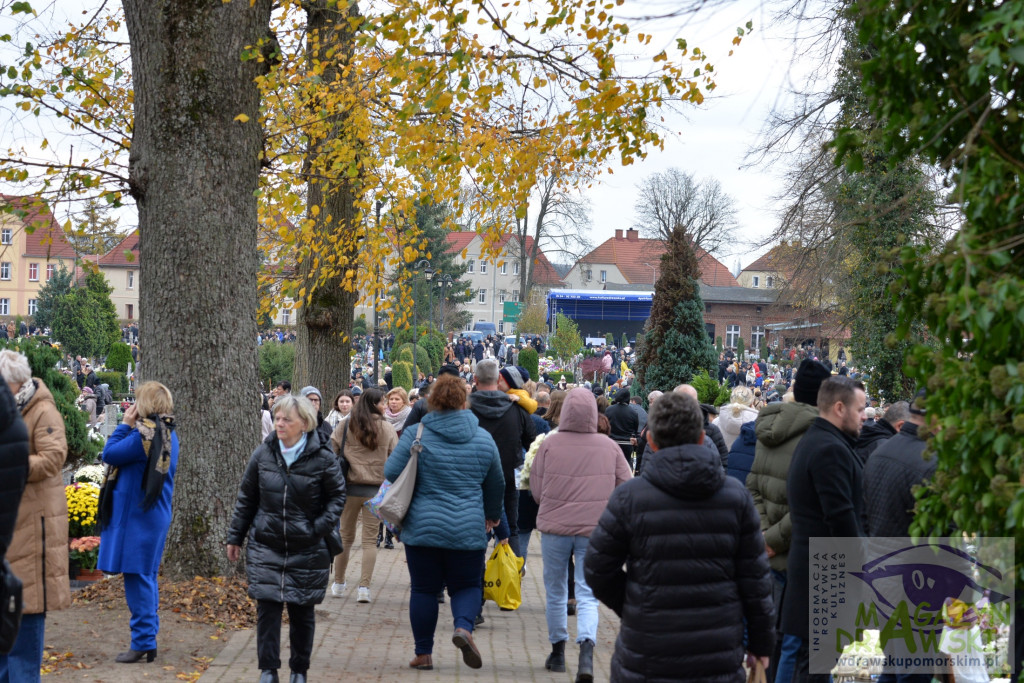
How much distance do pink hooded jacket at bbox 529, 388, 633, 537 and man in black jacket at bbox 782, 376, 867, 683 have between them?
5.58ft

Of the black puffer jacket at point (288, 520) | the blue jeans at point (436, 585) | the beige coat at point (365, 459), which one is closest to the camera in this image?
the black puffer jacket at point (288, 520)

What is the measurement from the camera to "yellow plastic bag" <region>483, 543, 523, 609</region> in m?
8.08

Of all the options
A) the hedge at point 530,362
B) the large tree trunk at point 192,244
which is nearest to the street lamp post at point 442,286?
the hedge at point 530,362

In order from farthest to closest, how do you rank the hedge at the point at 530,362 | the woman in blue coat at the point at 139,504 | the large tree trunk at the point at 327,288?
the hedge at the point at 530,362 < the large tree trunk at the point at 327,288 < the woman in blue coat at the point at 139,504

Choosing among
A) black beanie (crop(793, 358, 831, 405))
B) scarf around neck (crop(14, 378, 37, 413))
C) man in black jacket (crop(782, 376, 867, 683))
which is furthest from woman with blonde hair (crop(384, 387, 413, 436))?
man in black jacket (crop(782, 376, 867, 683))

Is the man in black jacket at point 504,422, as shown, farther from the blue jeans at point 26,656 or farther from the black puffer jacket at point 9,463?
the black puffer jacket at point 9,463

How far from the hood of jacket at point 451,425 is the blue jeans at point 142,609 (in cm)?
202

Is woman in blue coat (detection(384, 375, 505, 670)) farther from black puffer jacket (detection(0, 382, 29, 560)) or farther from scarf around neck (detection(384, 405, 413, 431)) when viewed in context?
scarf around neck (detection(384, 405, 413, 431))

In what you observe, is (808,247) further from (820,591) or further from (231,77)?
(820,591)

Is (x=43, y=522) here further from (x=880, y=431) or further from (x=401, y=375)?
(x=401, y=375)

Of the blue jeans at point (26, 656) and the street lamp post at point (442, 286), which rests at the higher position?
the street lamp post at point (442, 286)

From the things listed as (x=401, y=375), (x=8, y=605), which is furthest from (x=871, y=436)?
(x=401, y=375)

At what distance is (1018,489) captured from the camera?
2625 mm

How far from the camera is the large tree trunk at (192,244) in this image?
7.95 metres
